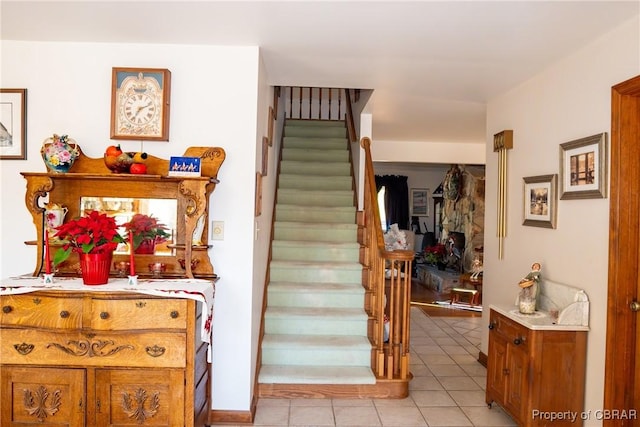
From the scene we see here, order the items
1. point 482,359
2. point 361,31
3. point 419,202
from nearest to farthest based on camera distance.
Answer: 1. point 361,31
2. point 482,359
3. point 419,202

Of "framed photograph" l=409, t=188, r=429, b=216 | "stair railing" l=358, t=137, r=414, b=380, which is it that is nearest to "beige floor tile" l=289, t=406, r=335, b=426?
"stair railing" l=358, t=137, r=414, b=380

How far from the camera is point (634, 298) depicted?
2.48m

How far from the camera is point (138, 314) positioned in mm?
2332

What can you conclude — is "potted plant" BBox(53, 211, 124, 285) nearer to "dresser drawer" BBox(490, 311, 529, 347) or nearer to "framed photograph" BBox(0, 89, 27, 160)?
"framed photograph" BBox(0, 89, 27, 160)

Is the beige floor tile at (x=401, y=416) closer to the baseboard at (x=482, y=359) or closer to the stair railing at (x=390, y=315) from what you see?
the stair railing at (x=390, y=315)

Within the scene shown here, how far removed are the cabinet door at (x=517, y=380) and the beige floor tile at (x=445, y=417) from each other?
1.07ft

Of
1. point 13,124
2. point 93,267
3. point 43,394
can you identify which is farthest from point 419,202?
point 43,394

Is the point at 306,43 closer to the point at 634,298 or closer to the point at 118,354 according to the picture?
the point at 118,354

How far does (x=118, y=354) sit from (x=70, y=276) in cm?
75

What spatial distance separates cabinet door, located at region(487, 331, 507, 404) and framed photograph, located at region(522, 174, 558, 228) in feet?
2.95

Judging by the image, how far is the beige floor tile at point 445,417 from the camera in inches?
120

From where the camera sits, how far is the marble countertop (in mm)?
2693

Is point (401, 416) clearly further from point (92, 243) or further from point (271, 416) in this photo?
point (92, 243)

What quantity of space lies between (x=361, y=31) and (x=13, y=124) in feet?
7.66
